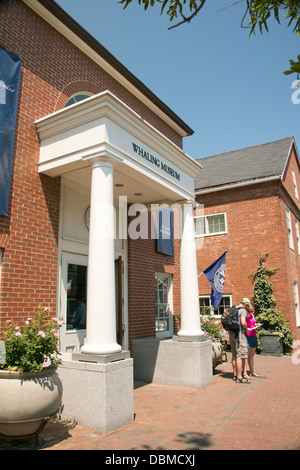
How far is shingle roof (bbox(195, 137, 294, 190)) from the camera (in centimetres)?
1589

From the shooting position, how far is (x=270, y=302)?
543 inches

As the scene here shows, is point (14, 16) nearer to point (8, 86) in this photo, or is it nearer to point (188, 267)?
point (8, 86)

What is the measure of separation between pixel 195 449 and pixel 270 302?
10521 mm

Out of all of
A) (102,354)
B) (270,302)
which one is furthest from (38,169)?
(270,302)

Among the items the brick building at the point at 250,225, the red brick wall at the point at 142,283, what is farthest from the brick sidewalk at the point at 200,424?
the brick building at the point at 250,225

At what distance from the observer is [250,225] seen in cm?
1531

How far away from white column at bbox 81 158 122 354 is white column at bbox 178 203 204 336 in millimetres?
2899

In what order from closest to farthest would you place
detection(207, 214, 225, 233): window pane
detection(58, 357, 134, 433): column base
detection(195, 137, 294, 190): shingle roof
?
detection(58, 357, 134, 433): column base, detection(195, 137, 294, 190): shingle roof, detection(207, 214, 225, 233): window pane

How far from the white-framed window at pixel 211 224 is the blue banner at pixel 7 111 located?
39.1ft

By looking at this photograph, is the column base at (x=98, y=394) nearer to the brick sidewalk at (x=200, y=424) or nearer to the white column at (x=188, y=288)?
the brick sidewalk at (x=200, y=424)

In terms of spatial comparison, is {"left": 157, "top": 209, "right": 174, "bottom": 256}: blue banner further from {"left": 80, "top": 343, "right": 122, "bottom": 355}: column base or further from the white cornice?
{"left": 80, "top": 343, "right": 122, "bottom": 355}: column base

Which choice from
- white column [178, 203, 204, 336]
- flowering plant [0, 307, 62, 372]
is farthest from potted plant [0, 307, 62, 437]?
white column [178, 203, 204, 336]

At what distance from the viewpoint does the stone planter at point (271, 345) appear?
41.6 ft

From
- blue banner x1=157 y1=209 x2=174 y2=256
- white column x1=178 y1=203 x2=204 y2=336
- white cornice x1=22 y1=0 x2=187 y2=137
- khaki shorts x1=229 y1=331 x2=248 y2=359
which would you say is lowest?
khaki shorts x1=229 y1=331 x2=248 y2=359
